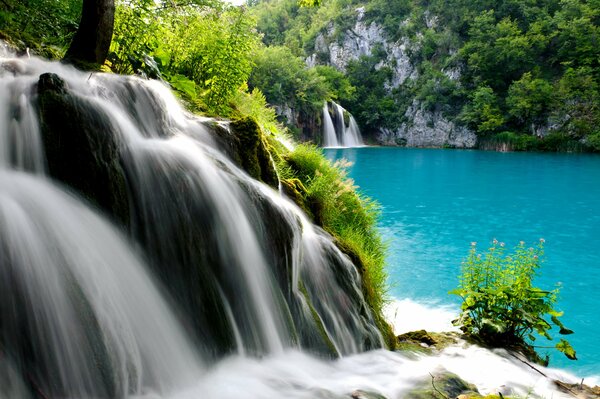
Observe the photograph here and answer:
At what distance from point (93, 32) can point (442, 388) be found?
491 centimetres

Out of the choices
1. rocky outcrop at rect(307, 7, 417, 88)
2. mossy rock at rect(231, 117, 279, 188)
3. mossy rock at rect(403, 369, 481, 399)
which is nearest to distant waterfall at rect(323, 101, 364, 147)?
rocky outcrop at rect(307, 7, 417, 88)

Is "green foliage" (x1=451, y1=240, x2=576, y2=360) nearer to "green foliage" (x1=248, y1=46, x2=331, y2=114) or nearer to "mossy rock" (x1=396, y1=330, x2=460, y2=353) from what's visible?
"mossy rock" (x1=396, y1=330, x2=460, y2=353)

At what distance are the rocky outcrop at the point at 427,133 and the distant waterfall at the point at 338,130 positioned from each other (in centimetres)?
725

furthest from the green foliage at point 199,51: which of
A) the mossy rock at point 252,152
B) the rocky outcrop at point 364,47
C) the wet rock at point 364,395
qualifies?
the rocky outcrop at point 364,47

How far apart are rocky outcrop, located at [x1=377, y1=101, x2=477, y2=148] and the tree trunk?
168 ft

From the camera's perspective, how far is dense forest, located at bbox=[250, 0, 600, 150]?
44.6 metres

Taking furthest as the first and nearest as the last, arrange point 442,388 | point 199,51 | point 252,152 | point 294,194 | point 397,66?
point 397,66
point 199,51
point 294,194
point 252,152
point 442,388

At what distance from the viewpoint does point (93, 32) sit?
15.9ft

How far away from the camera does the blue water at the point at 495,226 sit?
821cm

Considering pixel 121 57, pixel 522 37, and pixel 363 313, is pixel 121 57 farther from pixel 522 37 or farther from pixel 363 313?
pixel 522 37

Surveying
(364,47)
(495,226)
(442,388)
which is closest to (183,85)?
(442,388)

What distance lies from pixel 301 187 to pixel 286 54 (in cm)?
4518

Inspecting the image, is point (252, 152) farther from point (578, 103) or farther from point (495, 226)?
point (578, 103)

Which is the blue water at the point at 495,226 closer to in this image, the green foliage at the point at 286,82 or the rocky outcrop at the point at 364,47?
the green foliage at the point at 286,82
